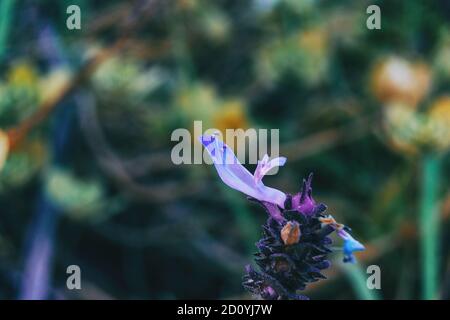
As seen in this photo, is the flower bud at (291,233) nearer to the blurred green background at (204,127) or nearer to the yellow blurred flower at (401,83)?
the blurred green background at (204,127)

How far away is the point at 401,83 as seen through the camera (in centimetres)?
78

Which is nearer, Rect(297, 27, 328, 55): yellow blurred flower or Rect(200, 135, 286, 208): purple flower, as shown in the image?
Rect(200, 135, 286, 208): purple flower

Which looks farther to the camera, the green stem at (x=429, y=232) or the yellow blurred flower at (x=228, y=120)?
the yellow blurred flower at (x=228, y=120)

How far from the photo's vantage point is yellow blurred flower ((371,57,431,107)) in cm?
77

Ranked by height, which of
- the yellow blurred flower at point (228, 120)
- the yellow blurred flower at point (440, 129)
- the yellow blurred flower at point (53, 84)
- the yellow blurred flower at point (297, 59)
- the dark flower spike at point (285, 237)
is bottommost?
the dark flower spike at point (285, 237)

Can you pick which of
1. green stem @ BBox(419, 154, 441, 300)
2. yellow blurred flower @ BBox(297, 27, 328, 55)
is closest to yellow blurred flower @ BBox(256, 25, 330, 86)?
yellow blurred flower @ BBox(297, 27, 328, 55)

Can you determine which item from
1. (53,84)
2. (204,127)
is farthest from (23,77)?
(204,127)

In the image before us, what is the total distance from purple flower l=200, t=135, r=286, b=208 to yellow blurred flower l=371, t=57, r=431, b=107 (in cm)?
47

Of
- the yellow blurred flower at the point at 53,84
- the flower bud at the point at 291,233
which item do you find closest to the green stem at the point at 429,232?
the flower bud at the point at 291,233

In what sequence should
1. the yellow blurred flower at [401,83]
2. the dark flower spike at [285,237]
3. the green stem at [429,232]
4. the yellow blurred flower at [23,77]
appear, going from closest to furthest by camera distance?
the dark flower spike at [285,237]
the green stem at [429,232]
the yellow blurred flower at [23,77]
the yellow blurred flower at [401,83]

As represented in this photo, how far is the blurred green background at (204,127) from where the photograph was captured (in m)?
0.68

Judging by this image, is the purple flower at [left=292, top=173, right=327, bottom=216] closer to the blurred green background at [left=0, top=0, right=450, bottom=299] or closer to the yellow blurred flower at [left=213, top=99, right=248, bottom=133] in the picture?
the blurred green background at [left=0, top=0, right=450, bottom=299]

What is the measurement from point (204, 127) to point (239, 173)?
0.40m
